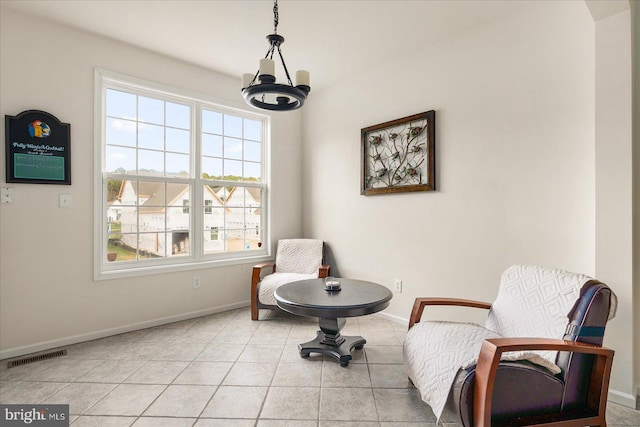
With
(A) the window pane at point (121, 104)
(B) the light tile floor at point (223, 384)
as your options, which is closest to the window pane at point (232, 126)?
(A) the window pane at point (121, 104)

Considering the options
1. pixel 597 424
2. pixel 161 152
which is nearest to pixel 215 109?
pixel 161 152

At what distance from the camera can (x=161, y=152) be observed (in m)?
3.49

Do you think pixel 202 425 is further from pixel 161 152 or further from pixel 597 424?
pixel 161 152

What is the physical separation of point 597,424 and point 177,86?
13.8 ft

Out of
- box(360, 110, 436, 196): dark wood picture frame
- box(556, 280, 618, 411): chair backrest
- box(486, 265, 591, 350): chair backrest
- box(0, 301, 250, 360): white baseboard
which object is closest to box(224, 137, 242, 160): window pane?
box(360, 110, 436, 196): dark wood picture frame

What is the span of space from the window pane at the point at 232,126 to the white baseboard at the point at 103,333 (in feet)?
6.89

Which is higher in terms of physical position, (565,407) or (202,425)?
(565,407)

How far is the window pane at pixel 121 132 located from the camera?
3.17 m

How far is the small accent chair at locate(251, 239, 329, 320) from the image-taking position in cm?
351

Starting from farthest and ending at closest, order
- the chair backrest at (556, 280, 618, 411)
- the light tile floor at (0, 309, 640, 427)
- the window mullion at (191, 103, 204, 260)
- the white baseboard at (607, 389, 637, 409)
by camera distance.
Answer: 1. the window mullion at (191, 103, 204, 260)
2. the white baseboard at (607, 389, 637, 409)
3. the light tile floor at (0, 309, 640, 427)
4. the chair backrest at (556, 280, 618, 411)

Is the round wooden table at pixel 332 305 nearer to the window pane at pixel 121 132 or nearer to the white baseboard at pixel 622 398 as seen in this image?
the white baseboard at pixel 622 398

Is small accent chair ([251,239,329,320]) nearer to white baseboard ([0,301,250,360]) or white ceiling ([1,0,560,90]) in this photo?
white baseboard ([0,301,250,360])

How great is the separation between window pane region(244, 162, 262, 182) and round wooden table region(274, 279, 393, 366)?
1846 mm

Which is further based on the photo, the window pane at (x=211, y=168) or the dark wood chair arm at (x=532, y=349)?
the window pane at (x=211, y=168)
